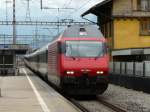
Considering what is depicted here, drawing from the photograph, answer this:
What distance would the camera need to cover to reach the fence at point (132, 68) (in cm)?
3136

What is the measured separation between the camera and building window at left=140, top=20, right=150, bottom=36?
164 feet

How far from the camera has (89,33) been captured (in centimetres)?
2552

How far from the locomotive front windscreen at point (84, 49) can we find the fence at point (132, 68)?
6.80 m

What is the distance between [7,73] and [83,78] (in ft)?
119

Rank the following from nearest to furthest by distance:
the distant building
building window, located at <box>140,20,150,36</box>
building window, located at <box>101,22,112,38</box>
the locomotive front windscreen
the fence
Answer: the locomotive front windscreen → the fence → the distant building → building window, located at <box>140,20,150,36</box> → building window, located at <box>101,22,112,38</box>

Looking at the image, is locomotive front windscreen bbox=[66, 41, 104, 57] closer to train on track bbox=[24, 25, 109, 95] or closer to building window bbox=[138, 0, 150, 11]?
train on track bbox=[24, 25, 109, 95]

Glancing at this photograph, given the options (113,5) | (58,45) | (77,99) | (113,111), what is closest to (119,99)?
(77,99)

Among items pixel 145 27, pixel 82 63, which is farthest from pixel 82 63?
pixel 145 27

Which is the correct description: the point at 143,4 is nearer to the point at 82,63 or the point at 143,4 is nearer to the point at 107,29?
the point at 107,29

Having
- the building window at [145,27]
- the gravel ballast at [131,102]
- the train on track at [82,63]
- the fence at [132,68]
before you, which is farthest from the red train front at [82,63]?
the building window at [145,27]

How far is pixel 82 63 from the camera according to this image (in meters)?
24.2

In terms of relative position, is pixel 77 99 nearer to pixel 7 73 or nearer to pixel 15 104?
pixel 15 104

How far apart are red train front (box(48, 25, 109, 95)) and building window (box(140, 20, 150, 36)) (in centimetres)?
2509

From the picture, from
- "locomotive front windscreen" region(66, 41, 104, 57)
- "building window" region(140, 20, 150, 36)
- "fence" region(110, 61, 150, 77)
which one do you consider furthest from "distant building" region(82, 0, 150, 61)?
"locomotive front windscreen" region(66, 41, 104, 57)
